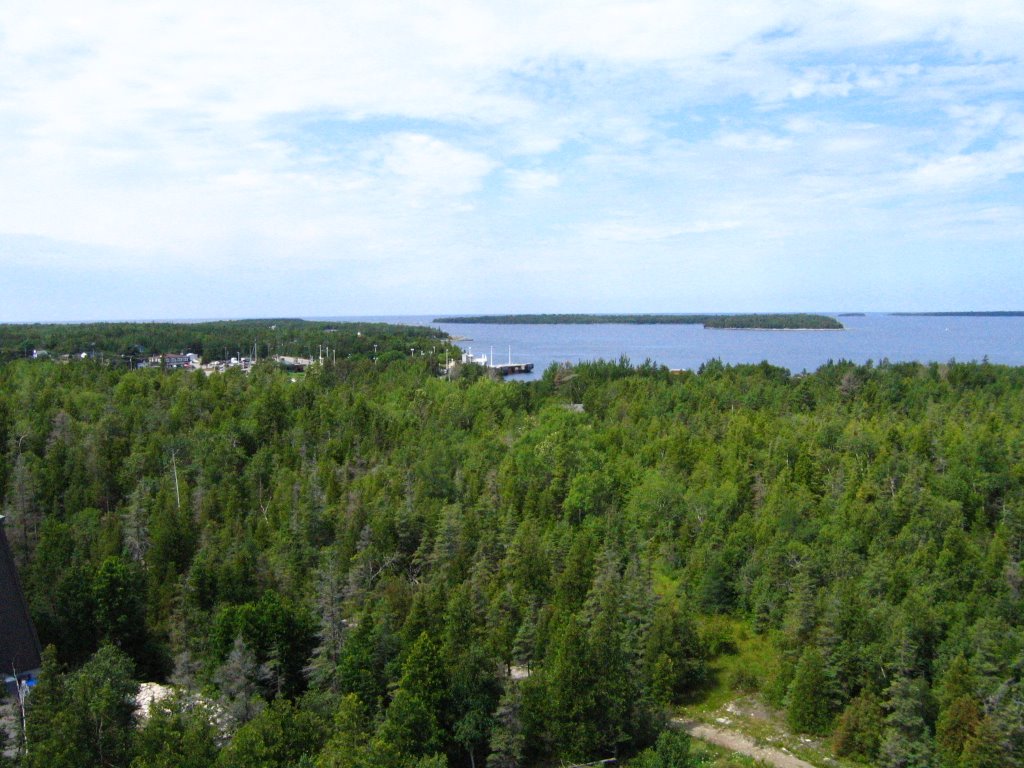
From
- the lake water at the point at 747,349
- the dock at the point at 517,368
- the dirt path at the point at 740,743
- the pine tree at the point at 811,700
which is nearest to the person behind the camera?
the dirt path at the point at 740,743

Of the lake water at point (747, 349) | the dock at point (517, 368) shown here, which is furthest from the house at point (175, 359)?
the lake water at point (747, 349)

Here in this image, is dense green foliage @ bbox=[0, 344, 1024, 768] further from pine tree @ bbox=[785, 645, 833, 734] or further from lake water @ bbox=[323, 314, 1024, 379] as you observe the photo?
lake water @ bbox=[323, 314, 1024, 379]

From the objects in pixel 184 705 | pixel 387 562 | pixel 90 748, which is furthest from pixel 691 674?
pixel 90 748

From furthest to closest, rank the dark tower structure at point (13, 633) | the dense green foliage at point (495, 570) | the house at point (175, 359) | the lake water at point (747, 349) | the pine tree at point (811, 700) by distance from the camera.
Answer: the lake water at point (747, 349)
the house at point (175, 359)
the pine tree at point (811, 700)
the dense green foliage at point (495, 570)
the dark tower structure at point (13, 633)

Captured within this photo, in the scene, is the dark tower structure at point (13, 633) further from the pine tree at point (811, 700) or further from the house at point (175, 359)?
the house at point (175, 359)

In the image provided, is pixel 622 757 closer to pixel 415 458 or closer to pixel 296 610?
pixel 296 610

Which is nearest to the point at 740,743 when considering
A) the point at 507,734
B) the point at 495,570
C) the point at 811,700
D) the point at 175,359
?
the point at 811,700
